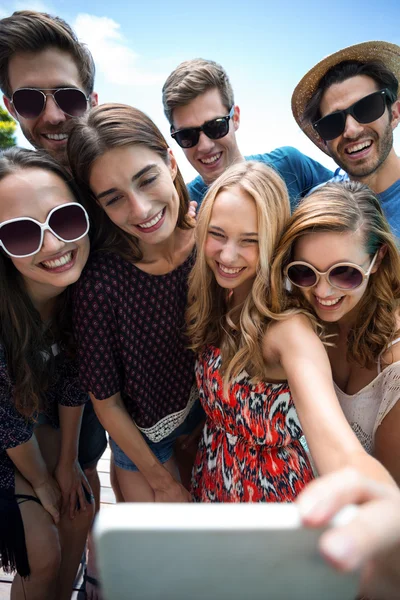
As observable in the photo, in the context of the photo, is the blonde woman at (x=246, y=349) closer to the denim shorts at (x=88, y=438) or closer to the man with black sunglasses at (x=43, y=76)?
the denim shorts at (x=88, y=438)

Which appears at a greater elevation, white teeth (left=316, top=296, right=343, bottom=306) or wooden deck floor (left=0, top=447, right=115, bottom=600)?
white teeth (left=316, top=296, right=343, bottom=306)

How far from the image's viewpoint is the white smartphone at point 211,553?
1.42ft

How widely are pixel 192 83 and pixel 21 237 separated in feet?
5.27

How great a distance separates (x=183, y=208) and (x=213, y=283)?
454 mm

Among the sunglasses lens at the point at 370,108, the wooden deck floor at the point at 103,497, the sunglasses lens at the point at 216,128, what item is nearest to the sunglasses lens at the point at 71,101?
the sunglasses lens at the point at 216,128

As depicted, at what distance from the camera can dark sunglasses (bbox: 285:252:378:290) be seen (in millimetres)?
1494

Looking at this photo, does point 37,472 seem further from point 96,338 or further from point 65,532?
point 96,338

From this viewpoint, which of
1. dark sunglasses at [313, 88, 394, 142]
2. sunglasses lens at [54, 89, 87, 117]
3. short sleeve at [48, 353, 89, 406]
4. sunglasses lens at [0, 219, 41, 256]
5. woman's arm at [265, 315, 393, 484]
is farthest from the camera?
dark sunglasses at [313, 88, 394, 142]

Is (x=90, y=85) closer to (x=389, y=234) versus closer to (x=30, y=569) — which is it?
(x=389, y=234)

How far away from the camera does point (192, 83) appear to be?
8.05ft

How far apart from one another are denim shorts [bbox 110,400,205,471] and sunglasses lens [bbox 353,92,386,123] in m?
1.83

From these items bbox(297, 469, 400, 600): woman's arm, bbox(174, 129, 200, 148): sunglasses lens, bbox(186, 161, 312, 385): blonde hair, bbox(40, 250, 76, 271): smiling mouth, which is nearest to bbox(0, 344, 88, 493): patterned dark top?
bbox(40, 250, 76, 271): smiling mouth

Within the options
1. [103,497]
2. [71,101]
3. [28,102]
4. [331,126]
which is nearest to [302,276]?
[331,126]

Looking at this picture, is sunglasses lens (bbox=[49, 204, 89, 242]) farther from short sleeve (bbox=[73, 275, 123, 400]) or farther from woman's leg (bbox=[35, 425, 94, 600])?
woman's leg (bbox=[35, 425, 94, 600])
